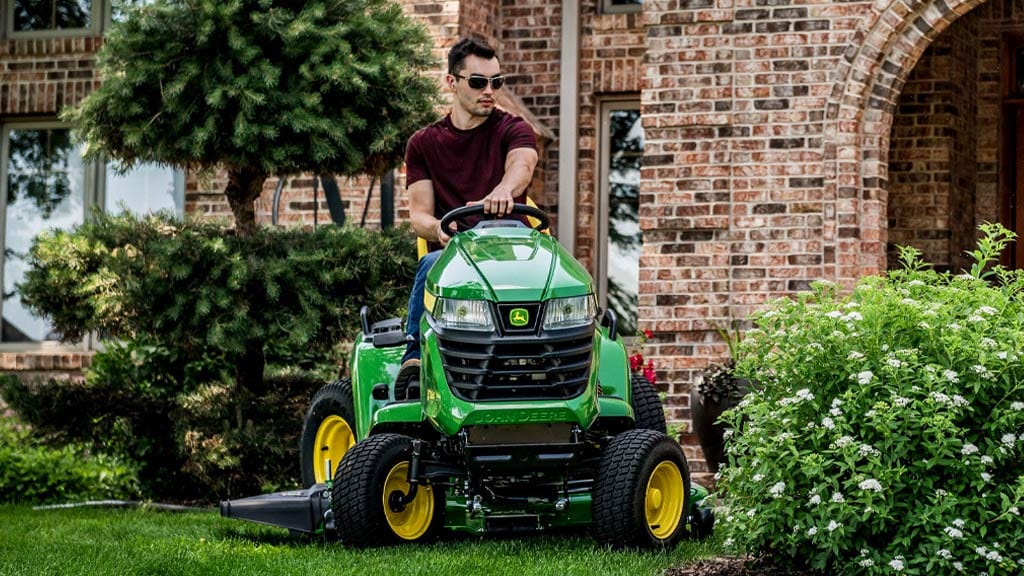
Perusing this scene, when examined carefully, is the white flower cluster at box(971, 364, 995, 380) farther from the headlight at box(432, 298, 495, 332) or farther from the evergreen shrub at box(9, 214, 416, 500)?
the evergreen shrub at box(9, 214, 416, 500)

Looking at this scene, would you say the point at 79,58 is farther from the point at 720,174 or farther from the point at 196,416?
the point at 720,174

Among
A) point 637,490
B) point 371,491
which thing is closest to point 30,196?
point 371,491

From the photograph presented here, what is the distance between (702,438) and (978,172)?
3.68m

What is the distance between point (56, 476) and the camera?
9.83 meters

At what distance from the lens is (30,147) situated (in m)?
12.3

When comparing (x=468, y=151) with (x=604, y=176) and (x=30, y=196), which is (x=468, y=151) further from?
(x=30, y=196)

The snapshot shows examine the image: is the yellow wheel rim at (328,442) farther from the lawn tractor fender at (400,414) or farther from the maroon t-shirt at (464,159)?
the maroon t-shirt at (464,159)

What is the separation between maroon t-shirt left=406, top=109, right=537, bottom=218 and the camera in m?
6.69

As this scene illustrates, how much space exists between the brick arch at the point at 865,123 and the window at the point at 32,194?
5367 millimetres

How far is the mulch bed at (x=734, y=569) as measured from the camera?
571cm

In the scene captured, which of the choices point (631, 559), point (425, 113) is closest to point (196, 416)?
point (425, 113)

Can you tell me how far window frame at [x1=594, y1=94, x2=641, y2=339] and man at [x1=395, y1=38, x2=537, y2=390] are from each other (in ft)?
16.8

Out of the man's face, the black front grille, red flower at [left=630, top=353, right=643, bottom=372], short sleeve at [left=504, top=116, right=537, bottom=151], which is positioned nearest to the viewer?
the black front grille

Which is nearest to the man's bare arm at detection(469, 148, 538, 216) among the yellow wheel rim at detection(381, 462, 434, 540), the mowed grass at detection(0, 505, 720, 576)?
the yellow wheel rim at detection(381, 462, 434, 540)
